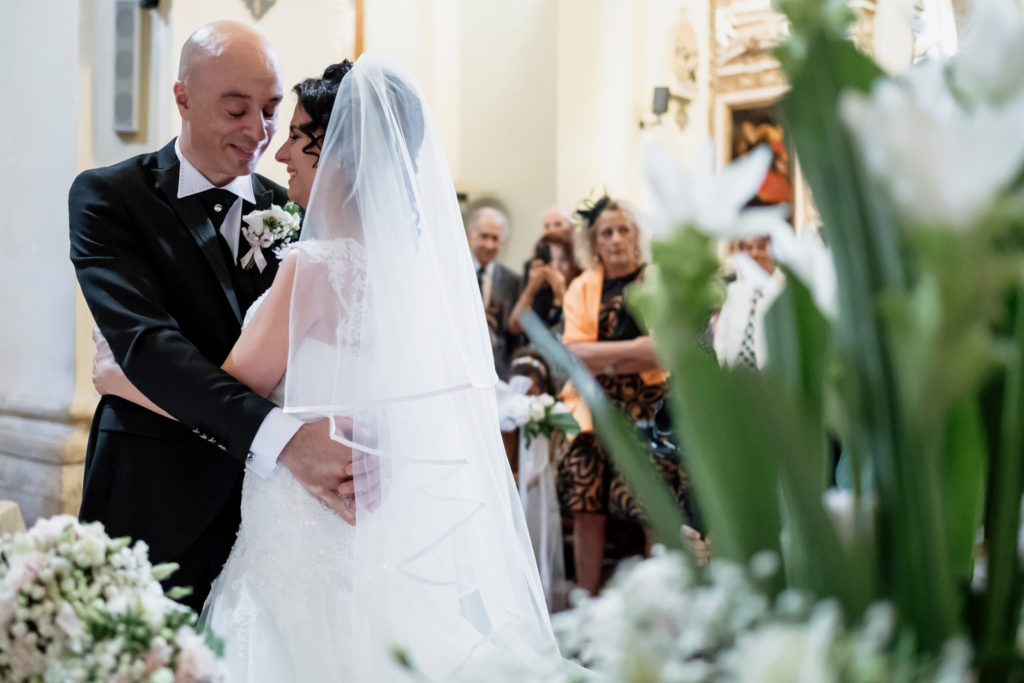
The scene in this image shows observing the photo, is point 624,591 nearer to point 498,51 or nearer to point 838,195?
point 838,195

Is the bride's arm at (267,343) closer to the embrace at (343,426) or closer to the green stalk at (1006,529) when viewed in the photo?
the embrace at (343,426)

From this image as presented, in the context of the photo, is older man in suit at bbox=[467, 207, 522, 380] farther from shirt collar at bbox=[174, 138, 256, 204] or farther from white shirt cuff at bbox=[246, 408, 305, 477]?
white shirt cuff at bbox=[246, 408, 305, 477]

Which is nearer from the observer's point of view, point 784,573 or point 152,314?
point 784,573

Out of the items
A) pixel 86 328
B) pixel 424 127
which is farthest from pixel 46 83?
pixel 424 127

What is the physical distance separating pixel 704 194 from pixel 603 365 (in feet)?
13.0

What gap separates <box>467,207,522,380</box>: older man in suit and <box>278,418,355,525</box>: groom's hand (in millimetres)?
3580

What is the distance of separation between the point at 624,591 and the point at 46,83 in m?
5.43

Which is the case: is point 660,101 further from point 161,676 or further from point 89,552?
point 161,676

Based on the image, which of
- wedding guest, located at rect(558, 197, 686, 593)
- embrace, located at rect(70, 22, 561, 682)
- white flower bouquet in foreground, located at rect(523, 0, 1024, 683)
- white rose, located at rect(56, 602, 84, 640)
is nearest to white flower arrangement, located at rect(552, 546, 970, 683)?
white flower bouquet in foreground, located at rect(523, 0, 1024, 683)

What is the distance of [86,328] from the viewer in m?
5.23

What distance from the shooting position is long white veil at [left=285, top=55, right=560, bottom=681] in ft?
7.31

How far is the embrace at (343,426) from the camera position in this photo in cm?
224

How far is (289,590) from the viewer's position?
228cm

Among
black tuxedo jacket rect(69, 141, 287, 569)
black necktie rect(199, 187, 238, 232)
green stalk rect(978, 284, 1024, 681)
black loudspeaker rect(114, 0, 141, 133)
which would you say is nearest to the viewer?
green stalk rect(978, 284, 1024, 681)
